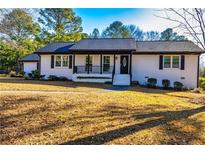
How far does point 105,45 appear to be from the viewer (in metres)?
26.7

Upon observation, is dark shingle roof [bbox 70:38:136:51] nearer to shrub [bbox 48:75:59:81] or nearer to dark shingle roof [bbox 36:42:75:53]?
dark shingle roof [bbox 36:42:75:53]

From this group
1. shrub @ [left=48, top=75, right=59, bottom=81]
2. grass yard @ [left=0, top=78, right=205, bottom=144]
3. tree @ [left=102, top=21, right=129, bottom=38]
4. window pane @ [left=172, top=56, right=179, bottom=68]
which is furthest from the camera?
tree @ [left=102, top=21, right=129, bottom=38]

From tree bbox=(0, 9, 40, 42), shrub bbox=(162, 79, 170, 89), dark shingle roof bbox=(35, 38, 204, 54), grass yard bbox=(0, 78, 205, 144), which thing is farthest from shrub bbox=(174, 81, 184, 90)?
tree bbox=(0, 9, 40, 42)

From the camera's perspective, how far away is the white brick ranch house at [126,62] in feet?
80.3

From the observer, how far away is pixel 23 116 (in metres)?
9.70

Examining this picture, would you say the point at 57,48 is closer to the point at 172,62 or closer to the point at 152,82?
the point at 152,82

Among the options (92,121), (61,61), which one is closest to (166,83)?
(61,61)

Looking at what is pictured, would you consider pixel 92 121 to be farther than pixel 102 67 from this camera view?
No

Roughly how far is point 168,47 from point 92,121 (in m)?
17.8

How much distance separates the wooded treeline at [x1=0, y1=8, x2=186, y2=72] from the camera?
42.9 metres

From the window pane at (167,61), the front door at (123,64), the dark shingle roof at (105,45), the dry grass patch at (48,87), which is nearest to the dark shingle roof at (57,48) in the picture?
the dark shingle roof at (105,45)

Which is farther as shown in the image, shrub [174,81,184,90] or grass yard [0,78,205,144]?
shrub [174,81,184,90]

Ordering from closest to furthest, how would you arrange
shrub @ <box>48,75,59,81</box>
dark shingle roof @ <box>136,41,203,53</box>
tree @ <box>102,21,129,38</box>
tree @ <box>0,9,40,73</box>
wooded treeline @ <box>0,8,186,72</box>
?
dark shingle roof @ <box>136,41,203,53</box>
shrub @ <box>48,75,59,81</box>
wooded treeline @ <box>0,8,186,72</box>
tree @ <box>0,9,40,73</box>
tree @ <box>102,21,129,38</box>
